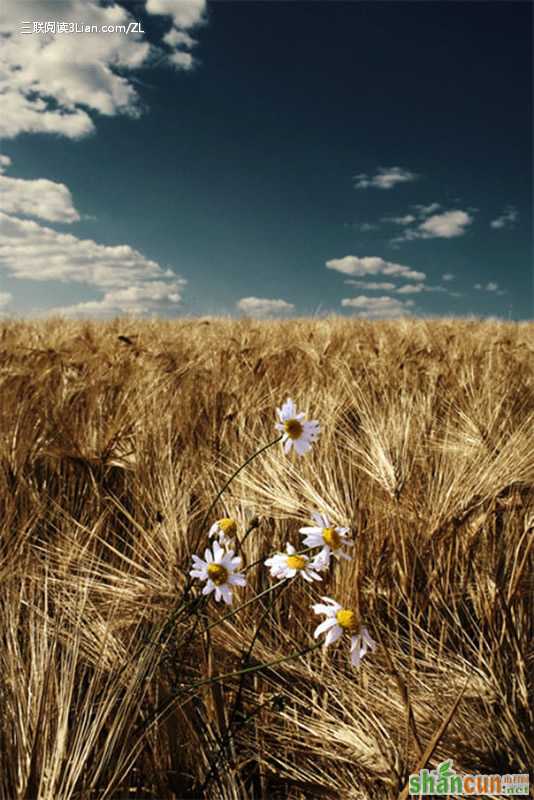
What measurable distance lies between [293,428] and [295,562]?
209 millimetres

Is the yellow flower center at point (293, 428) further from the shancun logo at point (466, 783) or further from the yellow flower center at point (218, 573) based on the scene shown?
the shancun logo at point (466, 783)

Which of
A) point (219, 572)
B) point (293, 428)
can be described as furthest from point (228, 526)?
point (293, 428)

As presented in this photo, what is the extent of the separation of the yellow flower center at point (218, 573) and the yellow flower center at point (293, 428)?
8.9 inches

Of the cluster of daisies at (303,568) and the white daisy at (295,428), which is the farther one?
the white daisy at (295,428)

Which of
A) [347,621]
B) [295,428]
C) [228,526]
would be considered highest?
[295,428]

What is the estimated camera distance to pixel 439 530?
4.16 ft

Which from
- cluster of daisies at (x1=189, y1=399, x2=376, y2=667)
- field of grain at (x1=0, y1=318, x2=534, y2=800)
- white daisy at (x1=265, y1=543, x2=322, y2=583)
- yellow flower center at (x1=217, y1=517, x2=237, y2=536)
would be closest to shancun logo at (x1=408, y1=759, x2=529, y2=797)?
field of grain at (x1=0, y1=318, x2=534, y2=800)

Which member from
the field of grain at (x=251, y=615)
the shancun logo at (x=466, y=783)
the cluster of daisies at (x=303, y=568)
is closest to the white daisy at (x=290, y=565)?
the cluster of daisies at (x=303, y=568)

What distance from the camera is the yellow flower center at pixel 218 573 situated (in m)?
0.81

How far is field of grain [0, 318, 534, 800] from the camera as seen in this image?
74cm

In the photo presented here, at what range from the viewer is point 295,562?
2.62 ft

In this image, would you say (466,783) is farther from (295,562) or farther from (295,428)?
(295,428)

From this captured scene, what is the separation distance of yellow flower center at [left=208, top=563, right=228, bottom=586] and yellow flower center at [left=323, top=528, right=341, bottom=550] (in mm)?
155

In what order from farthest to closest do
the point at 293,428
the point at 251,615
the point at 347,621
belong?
the point at 251,615
the point at 293,428
the point at 347,621
